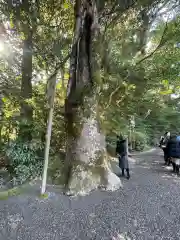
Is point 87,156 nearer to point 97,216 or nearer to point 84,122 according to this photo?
point 84,122

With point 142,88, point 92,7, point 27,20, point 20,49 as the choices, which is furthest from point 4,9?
point 142,88

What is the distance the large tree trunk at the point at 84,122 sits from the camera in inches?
162

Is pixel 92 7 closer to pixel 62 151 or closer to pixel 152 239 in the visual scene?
pixel 62 151

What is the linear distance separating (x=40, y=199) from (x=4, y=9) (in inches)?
217

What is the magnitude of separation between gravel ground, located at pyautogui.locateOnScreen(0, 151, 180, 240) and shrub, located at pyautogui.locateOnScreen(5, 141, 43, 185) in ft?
3.09

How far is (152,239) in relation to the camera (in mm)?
2594

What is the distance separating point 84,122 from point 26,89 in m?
2.92

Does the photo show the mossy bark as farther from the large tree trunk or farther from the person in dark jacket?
the person in dark jacket

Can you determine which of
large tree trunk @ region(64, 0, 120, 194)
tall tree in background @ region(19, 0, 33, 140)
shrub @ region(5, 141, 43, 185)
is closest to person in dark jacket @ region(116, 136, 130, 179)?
large tree trunk @ region(64, 0, 120, 194)

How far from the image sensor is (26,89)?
5.98 metres

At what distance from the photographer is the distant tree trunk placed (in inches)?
210

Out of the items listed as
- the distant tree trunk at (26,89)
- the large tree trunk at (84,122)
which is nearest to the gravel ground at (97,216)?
the large tree trunk at (84,122)

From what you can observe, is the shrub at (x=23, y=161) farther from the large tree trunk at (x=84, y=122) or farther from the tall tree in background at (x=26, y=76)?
the large tree trunk at (x=84, y=122)

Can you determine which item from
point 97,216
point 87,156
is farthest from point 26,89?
point 97,216
